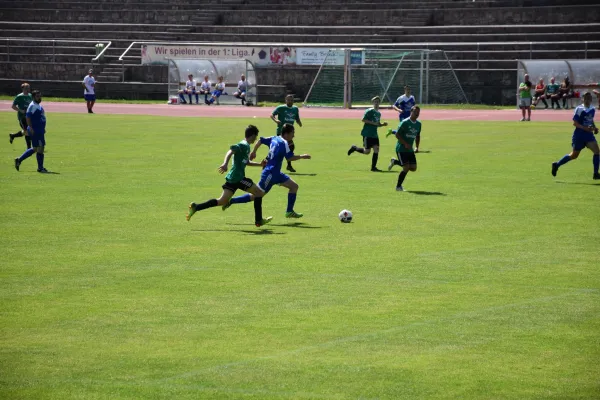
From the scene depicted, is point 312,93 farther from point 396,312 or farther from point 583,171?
point 396,312

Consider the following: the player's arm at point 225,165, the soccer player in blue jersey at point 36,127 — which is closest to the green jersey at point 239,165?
the player's arm at point 225,165

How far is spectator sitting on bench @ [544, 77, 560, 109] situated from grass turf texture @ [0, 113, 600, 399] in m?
30.6

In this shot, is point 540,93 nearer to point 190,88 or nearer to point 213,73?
point 213,73

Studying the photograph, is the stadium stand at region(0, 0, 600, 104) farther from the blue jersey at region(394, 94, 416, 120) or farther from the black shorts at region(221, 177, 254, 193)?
the black shorts at region(221, 177, 254, 193)

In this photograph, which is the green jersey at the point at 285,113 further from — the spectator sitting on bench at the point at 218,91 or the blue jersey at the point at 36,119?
the spectator sitting on bench at the point at 218,91

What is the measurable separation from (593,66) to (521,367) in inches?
1893

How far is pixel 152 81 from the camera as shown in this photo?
65375 mm

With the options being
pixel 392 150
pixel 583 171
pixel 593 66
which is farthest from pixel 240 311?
pixel 593 66

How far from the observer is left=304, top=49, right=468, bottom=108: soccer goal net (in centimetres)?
5781

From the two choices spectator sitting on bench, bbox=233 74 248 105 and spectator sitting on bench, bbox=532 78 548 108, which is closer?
spectator sitting on bench, bbox=532 78 548 108

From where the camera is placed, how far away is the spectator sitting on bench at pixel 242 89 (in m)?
60.9

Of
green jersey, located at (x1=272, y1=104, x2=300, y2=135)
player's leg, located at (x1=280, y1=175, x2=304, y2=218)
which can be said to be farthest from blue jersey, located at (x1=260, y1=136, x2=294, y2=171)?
green jersey, located at (x1=272, y1=104, x2=300, y2=135)

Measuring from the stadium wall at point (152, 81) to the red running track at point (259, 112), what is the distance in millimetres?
3958

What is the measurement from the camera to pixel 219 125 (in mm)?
44156
